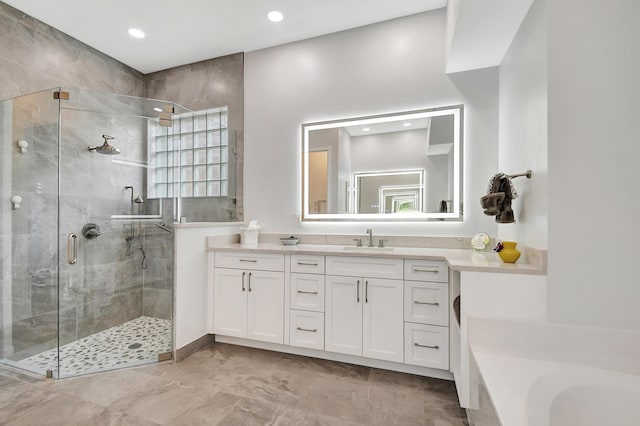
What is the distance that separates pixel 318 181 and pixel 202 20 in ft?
6.09

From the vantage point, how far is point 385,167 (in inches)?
109

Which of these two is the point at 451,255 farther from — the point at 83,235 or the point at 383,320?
the point at 83,235

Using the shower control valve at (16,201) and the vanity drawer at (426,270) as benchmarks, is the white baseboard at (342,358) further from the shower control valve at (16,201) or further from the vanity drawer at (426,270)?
the shower control valve at (16,201)

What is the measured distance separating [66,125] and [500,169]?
3579 mm

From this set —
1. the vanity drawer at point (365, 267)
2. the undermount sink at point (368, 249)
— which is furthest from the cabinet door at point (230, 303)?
the undermount sink at point (368, 249)

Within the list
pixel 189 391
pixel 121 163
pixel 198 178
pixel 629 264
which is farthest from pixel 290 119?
pixel 629 264

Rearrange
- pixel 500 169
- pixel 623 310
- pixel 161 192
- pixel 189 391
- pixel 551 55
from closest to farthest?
1. pixel 623 310
2. pixel 551 55
3. pixel 189 391
4. pixel 500 169
5. pixel 161 192

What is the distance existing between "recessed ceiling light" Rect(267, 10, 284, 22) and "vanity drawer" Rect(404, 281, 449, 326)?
2568 millimetres

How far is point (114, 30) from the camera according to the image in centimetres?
288

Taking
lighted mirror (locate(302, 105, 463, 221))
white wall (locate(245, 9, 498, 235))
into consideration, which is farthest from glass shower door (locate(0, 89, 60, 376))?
lighted mirror (locate(302, 105, 463, 221))

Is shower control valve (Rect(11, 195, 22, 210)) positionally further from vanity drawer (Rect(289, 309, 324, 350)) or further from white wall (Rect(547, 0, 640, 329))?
white wall (Rect(547, 0, 640, 329))

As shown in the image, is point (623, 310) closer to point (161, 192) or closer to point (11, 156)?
point (161, 192)

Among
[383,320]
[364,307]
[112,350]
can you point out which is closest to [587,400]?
[383,320]

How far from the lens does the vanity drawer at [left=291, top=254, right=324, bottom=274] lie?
2350mm
